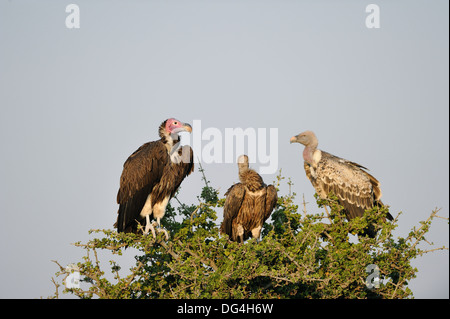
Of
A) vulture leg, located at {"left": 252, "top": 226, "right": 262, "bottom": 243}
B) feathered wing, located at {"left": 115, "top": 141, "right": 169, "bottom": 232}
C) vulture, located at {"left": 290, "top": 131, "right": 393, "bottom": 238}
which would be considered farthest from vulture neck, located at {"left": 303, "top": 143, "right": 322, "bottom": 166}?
feathered wing, located at {"left": 115, "top": 141, "right": 169, "bottom": 232}

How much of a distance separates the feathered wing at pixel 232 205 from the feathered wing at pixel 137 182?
44.4 inches

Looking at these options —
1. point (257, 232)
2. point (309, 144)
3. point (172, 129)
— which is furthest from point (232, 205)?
point (309, 144)

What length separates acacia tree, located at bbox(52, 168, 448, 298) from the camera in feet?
22.9

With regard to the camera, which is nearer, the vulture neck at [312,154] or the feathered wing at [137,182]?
the feathered wing at [137,182]

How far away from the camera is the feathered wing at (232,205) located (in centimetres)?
881

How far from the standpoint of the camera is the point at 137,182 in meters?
9.08

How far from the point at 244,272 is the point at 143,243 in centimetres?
155

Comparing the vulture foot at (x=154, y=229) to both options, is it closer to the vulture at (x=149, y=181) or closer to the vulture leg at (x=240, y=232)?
the vulture at (x=149, y=181)

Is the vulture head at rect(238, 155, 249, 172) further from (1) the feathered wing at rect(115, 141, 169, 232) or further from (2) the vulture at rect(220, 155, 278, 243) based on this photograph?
(1) the feathered wing at rect(115, 141, 169, 232)

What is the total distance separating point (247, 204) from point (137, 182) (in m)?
1.69

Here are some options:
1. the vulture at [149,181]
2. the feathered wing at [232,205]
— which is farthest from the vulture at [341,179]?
the vulture at [149,181]

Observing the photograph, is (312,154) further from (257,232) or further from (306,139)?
(257,232)

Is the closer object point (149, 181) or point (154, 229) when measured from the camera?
point (154, 229)

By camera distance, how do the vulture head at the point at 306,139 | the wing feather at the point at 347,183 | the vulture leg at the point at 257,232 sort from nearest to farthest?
1. the vulture leg at the point at 257,232
2. the wing feather at the point at 347,183
3. the vulture head at the point at 306,139
